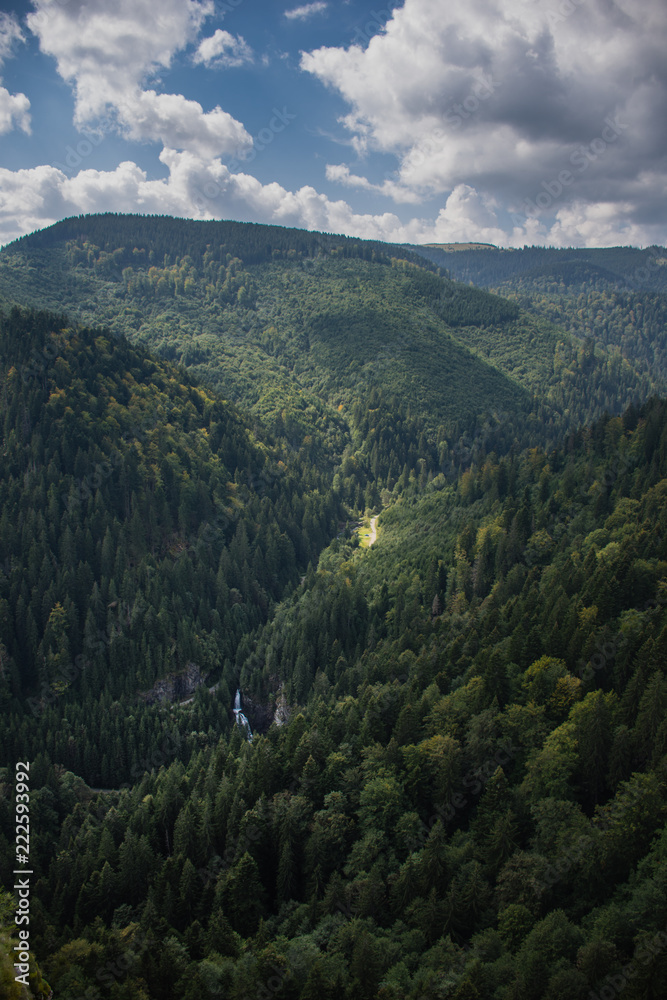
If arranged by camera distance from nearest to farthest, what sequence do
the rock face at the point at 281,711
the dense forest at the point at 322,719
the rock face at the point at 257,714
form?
the dense forest at the point at 322,719 < the rock face at the point at 281,711 < the rock face at the point at 257,714

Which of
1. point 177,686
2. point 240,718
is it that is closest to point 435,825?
point 240,718

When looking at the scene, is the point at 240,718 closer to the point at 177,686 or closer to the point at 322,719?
the point at 177,686

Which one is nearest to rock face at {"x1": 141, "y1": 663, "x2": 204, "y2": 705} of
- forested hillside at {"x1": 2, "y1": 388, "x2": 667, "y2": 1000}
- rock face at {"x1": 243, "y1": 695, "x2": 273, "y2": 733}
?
rock face at {"x1": 243, "y1": 695, "x2": 273, "y2": 733}

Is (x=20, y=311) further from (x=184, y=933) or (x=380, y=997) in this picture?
(x=380, y=997)

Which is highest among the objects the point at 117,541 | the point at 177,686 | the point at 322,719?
the point at 117,541

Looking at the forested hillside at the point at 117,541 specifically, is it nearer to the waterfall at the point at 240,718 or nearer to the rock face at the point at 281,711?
the waterfall at the point at 240,718

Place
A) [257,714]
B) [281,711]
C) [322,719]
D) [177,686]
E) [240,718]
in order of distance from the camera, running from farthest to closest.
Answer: [257,714]
[177,686]
[240,718]
[281,711]
[322,719]

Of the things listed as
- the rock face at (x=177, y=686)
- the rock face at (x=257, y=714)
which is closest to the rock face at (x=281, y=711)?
the rock face at (x=257, y=714)
